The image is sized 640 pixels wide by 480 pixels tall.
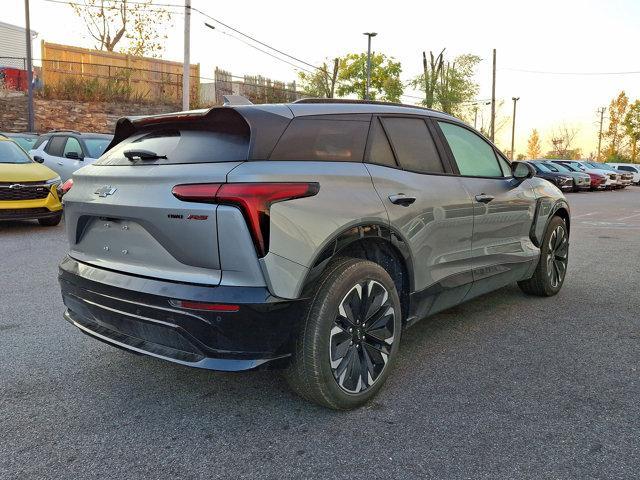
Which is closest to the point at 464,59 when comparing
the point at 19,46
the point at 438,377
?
→ the point at 19,46

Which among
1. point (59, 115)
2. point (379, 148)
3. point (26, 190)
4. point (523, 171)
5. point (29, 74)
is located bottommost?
point (26, 190)

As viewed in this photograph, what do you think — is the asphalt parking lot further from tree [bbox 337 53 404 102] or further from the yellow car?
tree [bbox 337 53 404 102]

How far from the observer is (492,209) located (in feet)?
14.2

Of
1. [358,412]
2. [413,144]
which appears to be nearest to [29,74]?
[413,144]

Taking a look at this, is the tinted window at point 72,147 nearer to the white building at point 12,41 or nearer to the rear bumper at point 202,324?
the rear bumper at point 202,324

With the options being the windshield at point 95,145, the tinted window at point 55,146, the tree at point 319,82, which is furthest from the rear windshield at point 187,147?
the tree at point 319,82

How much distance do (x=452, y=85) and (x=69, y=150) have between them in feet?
135

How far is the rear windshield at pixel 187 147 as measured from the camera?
9.38 feet

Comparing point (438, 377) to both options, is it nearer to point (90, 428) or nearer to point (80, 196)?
point (90, 428)

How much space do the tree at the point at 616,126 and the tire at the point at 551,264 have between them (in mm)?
67759

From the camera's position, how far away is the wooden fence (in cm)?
2830

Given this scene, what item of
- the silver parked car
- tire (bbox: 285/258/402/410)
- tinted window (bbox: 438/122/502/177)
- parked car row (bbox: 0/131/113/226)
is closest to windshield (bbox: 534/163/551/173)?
the silver parked car

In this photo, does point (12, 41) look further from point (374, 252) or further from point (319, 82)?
point (374, 252)

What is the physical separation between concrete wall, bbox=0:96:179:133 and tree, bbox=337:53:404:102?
86.1 ft
